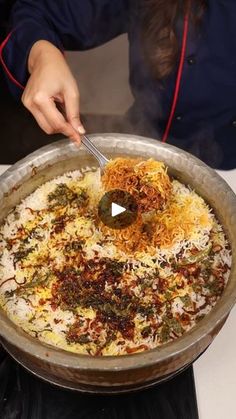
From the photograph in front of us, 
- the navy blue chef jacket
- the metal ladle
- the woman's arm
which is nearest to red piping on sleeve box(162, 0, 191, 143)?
the navy blue chef jacket

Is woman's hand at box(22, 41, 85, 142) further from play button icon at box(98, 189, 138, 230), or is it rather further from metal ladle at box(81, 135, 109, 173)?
play button icon at box(98, 189, 138, 230)

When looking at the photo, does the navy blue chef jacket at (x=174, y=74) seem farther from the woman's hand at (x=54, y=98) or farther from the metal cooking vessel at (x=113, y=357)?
the metal cooking vessel at (x=113, y=357)

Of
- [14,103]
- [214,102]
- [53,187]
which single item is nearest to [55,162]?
[53,187]

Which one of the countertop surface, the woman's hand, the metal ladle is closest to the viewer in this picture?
the countertop surface

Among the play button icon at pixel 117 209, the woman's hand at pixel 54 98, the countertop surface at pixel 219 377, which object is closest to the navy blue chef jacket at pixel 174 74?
the woman's hand at pixel 54 98

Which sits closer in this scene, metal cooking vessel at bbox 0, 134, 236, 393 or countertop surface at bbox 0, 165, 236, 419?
metal cooking vessel at bbox 0, 134, 236, 393

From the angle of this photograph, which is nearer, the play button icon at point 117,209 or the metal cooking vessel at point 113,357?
the metal cooking vessel at point 113,357
